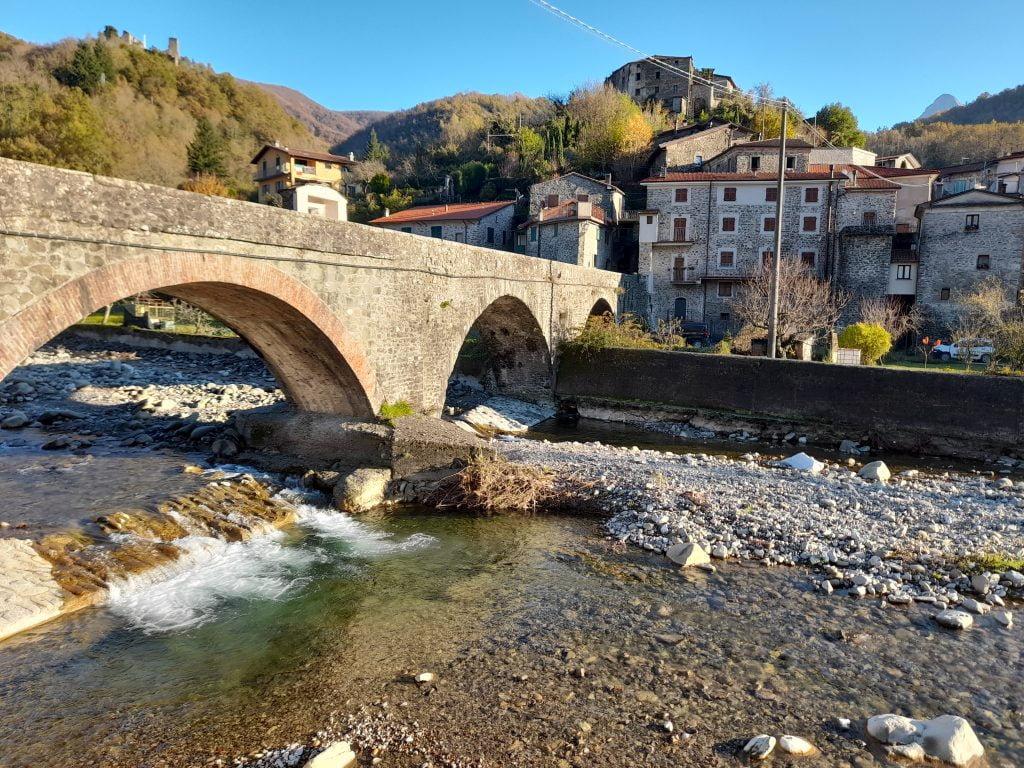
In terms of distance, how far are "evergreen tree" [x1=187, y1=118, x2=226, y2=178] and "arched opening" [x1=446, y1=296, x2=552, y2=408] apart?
35.3m

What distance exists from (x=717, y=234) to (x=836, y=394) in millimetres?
20337

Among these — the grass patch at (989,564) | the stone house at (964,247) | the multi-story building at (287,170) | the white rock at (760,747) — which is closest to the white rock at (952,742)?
the white rock at (760,747)

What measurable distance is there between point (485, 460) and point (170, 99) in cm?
5971

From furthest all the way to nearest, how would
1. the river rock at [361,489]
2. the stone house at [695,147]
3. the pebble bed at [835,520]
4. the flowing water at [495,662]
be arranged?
1. the stone house at [695,147]
2. the river rock at [361,489]
3. the pebble bed at [835,520]
4. the flowing water at [495,662]

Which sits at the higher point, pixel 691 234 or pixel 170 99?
pixel 170 99

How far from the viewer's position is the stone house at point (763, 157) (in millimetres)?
37662

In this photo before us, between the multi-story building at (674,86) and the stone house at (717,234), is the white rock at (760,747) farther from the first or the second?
the multi-story building at (674,86)

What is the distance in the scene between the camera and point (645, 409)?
70.6ft

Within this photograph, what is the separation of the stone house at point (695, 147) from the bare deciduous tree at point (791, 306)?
15.0m

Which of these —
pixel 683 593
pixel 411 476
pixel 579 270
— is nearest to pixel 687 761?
pixel 683 593

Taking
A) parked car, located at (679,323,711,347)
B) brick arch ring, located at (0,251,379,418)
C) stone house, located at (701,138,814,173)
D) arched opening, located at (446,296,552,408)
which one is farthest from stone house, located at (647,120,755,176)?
brick arch ring, located at (0,251,379,418)

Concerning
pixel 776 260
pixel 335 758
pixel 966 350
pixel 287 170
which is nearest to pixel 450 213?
pixel 287 170

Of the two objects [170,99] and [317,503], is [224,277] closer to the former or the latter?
[317,503]

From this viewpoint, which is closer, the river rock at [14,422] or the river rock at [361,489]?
the river rock at [361,489]
